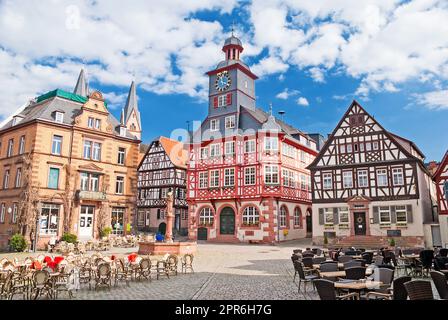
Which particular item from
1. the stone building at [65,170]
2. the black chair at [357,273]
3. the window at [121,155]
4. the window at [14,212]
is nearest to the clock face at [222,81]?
the stone building at [65,170]

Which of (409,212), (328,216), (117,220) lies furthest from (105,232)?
(409,212)

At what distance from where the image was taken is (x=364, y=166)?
27406mm

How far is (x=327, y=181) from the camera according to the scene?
28.9 m

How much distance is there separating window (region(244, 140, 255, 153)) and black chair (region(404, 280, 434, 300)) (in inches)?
1037

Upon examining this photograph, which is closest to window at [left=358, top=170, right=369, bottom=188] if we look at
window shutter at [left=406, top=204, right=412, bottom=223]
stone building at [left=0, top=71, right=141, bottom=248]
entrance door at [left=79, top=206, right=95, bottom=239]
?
window shutter at [left=406, top=204, right=412, bottom=223]

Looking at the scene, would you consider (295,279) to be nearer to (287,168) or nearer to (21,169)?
(287,168)

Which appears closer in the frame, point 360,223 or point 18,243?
point 18,243

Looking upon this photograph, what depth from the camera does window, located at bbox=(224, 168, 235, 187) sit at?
32688 millimetres

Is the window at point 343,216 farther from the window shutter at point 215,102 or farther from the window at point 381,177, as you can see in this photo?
the window shutter at point 215,102

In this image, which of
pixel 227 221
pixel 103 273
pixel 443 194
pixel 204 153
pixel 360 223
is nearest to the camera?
pixel 103 273

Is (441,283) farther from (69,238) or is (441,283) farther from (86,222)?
(86,222)

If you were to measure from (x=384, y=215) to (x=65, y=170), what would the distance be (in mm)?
24035
